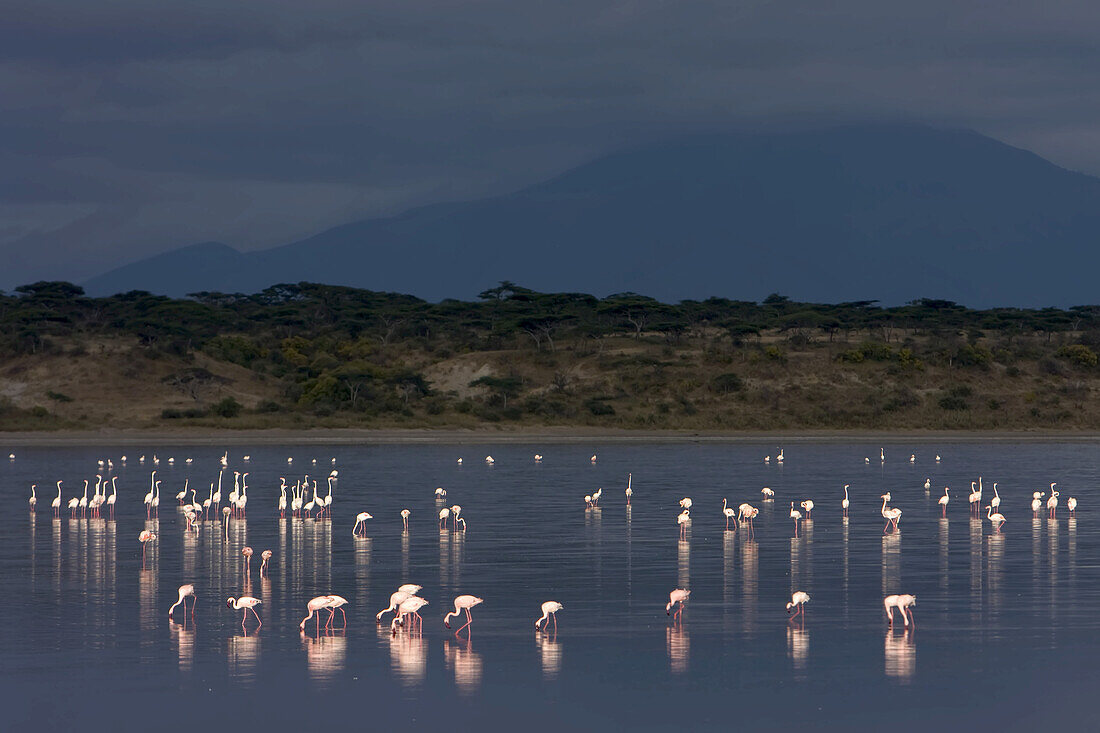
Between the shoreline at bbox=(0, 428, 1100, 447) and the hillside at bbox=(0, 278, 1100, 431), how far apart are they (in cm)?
189

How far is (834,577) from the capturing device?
2341 centimetres

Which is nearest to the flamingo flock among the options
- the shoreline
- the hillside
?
the shoreline

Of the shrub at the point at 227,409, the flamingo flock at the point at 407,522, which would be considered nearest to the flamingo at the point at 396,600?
the flamingo flock at the point at 407,522

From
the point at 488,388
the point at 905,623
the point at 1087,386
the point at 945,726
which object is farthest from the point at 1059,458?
the point at 945,726

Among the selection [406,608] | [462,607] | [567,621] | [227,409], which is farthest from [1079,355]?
[406,608]

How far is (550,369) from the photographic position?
86500 millimetres

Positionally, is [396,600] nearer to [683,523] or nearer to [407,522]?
[683,523]

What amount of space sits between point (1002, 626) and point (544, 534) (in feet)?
41.1

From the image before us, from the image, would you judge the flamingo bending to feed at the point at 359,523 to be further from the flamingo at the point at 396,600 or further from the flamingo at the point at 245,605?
the flamingo at the point at 396,600

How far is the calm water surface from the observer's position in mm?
14812

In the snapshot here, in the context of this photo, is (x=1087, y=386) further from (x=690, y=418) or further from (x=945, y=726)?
(x=945, y=726)

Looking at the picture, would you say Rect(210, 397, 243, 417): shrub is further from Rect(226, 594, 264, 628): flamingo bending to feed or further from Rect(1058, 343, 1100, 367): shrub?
Rect(226, 594, 264, 628): flamingo bending to feed

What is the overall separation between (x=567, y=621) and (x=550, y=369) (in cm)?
6724

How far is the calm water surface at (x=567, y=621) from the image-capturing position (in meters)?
14.8
